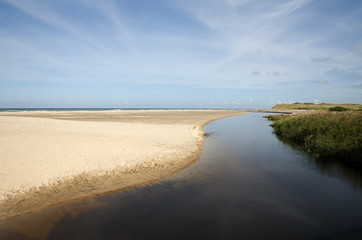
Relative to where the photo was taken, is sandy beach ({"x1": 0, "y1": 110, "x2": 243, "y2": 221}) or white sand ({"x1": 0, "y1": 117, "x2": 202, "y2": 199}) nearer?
sandy beach ({"x1": 0, "y1": 110, "x2": 243, "y2": 221})

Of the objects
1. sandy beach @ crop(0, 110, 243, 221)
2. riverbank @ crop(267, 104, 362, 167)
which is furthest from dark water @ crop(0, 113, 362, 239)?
riverbank @ crop(267, 104, 362, 167)

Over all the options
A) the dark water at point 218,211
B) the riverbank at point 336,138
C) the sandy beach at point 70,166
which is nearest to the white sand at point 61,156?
the sandy beach at point 70,166

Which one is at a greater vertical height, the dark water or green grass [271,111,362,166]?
green grass [271,111,362,166]

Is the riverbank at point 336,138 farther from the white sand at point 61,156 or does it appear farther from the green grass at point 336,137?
the white sand at point 61,156

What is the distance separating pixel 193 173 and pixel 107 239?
19.7 feet

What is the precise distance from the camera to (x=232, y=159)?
46.2 ft

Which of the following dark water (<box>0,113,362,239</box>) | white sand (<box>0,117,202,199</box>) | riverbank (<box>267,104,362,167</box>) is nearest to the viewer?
dark water (<box>0,113,362,239</box>)

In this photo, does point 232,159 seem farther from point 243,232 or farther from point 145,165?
point 243,232

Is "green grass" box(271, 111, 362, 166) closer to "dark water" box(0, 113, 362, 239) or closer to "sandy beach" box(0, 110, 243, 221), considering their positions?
"dark water" box(0, 113, 362, 239)

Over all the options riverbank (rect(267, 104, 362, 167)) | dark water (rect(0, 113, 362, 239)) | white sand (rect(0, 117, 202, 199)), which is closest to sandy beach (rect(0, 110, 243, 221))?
white sand (rect(0, 117, 202, 199))

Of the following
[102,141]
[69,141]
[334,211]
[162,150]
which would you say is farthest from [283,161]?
[69,141]

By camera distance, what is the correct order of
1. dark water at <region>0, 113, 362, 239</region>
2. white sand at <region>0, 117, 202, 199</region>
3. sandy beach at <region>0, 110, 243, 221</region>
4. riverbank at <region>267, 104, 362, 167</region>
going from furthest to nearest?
riverbank at <region>267, 104, 362, 167</region>, white sand at <region>0, 117, 202, 199</region>, sandy beach at <region>0, 110, 243, 221</region>, dark water at <region>0, 113, 362, 239</region>

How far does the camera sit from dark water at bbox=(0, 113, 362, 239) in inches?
235

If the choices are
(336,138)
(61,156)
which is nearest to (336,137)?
(336,138)
